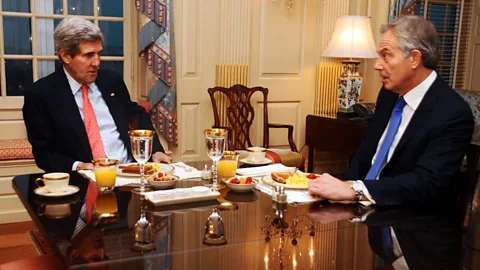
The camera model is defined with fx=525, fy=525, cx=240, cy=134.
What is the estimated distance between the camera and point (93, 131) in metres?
2.32

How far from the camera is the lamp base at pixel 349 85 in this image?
168 inches

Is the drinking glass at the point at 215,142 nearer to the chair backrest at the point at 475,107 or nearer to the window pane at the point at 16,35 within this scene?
the chair backrest at the point at 475,107

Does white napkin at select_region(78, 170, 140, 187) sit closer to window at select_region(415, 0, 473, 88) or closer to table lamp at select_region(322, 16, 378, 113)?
table lamp at select_region(322, 16, 378, 113)

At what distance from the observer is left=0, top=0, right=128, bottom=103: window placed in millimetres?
3982

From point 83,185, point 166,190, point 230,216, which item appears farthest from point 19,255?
point 230,216

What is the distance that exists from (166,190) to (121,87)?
105cm

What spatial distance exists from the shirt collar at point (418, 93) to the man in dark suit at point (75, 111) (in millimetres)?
983

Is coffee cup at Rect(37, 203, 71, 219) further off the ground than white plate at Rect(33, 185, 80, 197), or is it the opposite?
white plate at Rect(33, 185, 80, 197)

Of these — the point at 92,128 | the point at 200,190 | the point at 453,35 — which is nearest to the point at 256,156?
the point at 200,190

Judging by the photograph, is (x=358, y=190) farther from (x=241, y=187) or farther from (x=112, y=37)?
(x=112, y=37)

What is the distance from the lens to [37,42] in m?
4.06

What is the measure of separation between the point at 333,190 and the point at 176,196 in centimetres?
47

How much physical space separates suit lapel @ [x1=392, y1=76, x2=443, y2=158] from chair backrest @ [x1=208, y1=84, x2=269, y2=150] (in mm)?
2408

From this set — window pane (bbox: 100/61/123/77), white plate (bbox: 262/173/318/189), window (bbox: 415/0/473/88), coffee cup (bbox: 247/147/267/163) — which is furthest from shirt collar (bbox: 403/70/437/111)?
window (bbox: 415/0/473/88)
